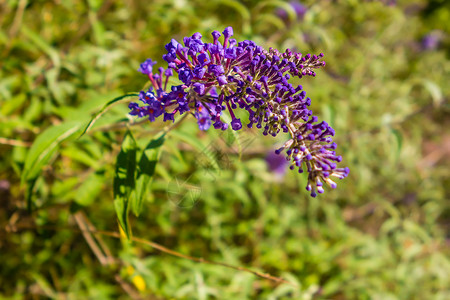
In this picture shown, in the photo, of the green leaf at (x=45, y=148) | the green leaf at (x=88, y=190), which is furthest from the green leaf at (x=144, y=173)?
the green leaf at (x=88, y=190)

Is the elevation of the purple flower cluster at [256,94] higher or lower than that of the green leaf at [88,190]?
higher

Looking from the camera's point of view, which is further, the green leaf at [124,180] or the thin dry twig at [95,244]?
the thin dry twig at [95,244]

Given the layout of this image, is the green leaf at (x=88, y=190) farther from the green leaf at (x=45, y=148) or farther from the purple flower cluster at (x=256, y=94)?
the purple flower cluster at (x=256, y=94)

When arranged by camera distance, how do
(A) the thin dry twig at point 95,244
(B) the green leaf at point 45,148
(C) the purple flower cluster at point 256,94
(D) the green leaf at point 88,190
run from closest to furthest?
1. (C) the purple flower cluster at point 256,94
2. (B) the green leaf at point 45,148
3. (D) the green leaf at point 88,190
4. (A) the thin dry twig at point 95,244

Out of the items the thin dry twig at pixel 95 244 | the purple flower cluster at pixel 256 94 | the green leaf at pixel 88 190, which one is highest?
the purple flower cluster at pixel 256 94

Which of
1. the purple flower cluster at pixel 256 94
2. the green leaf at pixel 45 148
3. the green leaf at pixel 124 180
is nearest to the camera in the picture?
the purple flower cluster at pixel 256 94

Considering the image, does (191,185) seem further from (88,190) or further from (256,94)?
(256,94)

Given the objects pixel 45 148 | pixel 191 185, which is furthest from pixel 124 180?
pixel 191 185
